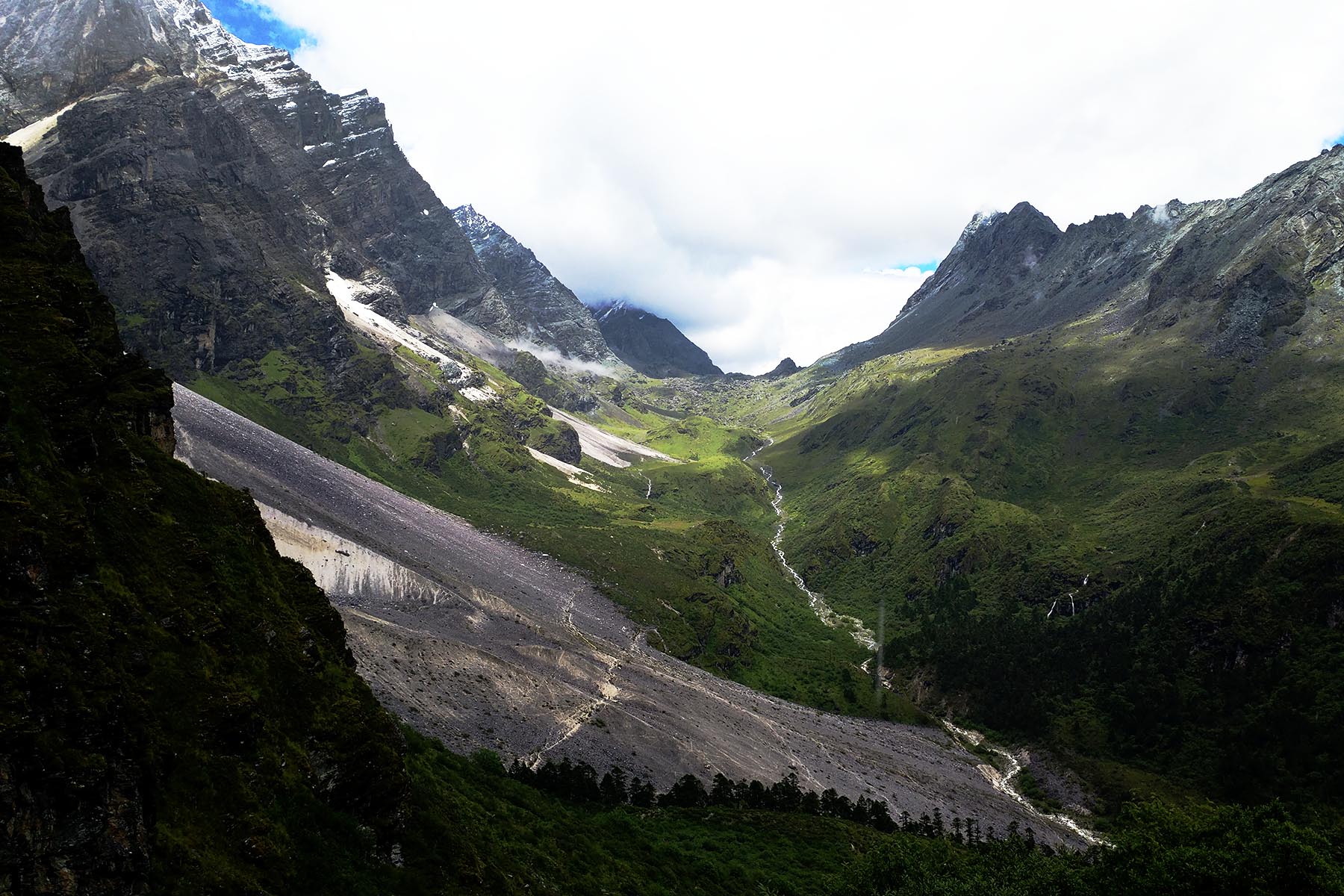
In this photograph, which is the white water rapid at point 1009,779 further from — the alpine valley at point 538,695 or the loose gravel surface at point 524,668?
the loose gravel surface at point 524,668

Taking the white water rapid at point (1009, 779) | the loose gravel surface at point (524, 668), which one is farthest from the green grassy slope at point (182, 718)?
the white water rapid at point (1009, 779)

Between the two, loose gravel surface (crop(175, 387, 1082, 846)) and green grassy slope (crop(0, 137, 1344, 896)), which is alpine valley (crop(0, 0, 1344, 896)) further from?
loose gravel surface (crop(175, 387, 1082, 846))

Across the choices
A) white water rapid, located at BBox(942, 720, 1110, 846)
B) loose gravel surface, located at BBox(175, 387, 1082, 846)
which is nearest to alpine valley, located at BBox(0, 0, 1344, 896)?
loose gravel surface, located at BBox(175, 387, 1082, 846)

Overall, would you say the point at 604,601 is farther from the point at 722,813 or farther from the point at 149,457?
the point at 149,457

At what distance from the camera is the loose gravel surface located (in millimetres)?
80375

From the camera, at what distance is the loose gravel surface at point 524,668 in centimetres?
8038

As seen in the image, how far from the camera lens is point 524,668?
92375mm

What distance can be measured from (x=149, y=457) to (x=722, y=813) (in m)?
68.0

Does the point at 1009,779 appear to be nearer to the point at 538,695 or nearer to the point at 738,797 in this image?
the point at 738,797

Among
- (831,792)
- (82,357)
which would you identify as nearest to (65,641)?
(82,357)

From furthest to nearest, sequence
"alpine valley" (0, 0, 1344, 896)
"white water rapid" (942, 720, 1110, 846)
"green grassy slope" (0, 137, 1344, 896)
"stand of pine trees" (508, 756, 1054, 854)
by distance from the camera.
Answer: "white water rapid" (942, 720, 1110, 846)
"stand of pine trees" (508, 756, 1054, 854)
"alpine valley" (0, 0, 1344, 896)
"green grassy slope" (0, 137, 1344, 896)

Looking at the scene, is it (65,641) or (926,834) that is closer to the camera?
(65,641)

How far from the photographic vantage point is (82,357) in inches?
1259

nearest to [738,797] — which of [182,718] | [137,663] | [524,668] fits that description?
[524,668]
